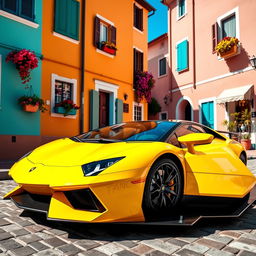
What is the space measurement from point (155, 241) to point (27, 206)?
109 cm

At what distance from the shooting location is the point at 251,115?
1160 cm

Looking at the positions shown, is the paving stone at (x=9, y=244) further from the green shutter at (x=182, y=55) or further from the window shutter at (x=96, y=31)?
the green shutter at (x=182, y=55)

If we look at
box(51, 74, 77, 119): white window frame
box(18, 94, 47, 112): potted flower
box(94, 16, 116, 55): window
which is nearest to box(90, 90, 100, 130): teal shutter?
box(51, 74, 77, 119): white window frame

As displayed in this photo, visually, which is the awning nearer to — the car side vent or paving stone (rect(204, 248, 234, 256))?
paving stone (rect(204, 248, 234, 256))

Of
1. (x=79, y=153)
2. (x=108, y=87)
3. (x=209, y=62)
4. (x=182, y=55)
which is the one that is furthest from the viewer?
(x=182, y=55)

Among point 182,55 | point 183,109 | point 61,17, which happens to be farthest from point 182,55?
point 61,17

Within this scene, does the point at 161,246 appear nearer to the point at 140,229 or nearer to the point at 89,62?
the point at 140,229

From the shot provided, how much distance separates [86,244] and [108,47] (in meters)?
9.63

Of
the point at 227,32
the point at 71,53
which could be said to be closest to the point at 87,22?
the point at 71,53

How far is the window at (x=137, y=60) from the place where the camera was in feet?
41.1

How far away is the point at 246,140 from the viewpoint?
455 inches

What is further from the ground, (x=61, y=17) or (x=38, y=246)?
(x=61, y=17)

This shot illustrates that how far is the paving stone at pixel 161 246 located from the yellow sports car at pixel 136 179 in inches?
6.5

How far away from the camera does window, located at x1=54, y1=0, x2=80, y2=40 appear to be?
8.98m
